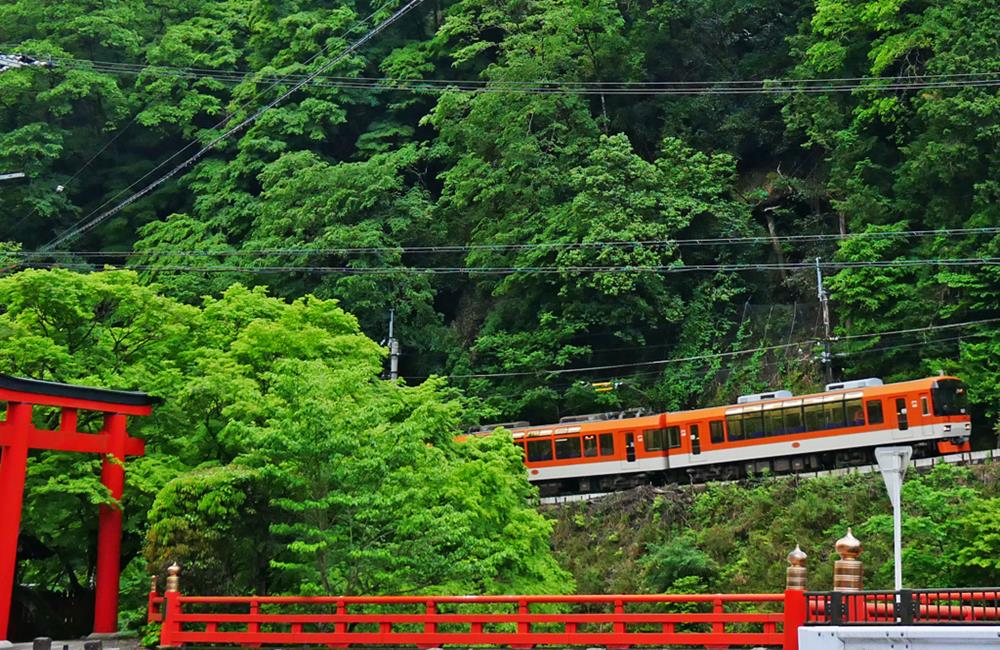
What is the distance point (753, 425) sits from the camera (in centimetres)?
3519

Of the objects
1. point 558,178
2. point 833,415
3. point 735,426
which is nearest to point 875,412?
point 833,415

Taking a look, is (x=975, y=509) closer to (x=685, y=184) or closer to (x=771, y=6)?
(x=685, y=184)

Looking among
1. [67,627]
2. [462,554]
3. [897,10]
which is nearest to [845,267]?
[897,10]

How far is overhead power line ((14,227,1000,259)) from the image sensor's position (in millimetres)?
38312

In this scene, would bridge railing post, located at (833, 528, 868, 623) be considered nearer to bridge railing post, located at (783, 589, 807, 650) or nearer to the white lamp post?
bridge railing post, located at (783, 589, 807, 650)

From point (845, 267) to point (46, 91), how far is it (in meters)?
35.0

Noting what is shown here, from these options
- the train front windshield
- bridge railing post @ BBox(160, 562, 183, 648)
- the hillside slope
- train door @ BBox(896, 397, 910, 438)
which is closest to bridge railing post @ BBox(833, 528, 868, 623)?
bridge railing post @ BBox(160, 562, 183, 648)

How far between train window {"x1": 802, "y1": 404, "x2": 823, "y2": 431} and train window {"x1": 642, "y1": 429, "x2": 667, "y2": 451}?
176 inches

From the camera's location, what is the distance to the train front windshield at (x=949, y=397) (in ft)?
104

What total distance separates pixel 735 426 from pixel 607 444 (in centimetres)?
421

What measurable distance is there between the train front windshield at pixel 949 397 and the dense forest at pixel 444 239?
3.28 meters

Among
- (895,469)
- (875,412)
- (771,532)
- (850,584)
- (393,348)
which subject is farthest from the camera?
(393,348)

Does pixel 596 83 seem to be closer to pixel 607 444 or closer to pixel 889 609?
pixel 607 444

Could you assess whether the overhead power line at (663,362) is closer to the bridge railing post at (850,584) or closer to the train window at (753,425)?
the train window at (753,425)
